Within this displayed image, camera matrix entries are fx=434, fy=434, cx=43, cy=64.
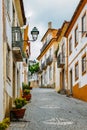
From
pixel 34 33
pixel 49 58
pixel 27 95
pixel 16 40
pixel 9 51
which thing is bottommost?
pixel 49 58

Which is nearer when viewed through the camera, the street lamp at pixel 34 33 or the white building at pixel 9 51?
the white building at pixel 9 51

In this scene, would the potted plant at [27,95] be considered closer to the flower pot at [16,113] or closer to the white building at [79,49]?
the white building at [79,49]

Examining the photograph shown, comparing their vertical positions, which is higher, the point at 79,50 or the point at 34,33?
the point at 34,33

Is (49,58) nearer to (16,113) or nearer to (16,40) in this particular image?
(16,40)

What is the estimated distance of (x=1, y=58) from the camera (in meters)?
12.9

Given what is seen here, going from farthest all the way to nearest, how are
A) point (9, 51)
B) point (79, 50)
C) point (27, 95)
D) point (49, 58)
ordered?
point (49, 58)
point (79, 50)
point (27, 95)
point (9, 51)

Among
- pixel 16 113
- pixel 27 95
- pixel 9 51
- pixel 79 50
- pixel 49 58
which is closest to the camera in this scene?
pixel 16 113

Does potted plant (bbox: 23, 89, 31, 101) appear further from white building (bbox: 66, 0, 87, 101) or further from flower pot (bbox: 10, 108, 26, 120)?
flower pot (bbox: 10, 108, 26, 120)

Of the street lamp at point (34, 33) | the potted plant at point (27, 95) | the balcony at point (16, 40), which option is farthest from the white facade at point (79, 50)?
the balcony at point (16, 40)

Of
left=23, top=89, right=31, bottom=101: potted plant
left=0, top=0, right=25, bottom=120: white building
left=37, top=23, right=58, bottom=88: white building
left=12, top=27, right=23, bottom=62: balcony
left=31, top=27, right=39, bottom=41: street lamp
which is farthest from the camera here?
left=37, top=23, right=58, bottom=88: white building

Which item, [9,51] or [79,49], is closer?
[9,51]

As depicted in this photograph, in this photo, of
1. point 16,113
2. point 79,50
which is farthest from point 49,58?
point 16,113

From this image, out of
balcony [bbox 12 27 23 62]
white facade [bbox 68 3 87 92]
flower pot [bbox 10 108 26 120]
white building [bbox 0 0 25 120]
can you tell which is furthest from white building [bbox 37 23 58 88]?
flower pot [bbox 10 108 26 120]

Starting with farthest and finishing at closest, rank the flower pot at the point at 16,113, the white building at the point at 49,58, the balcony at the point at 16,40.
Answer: the white building at the point at 49,58
the balcony at the point at 16,40
the flower pot at the point at 16,113
